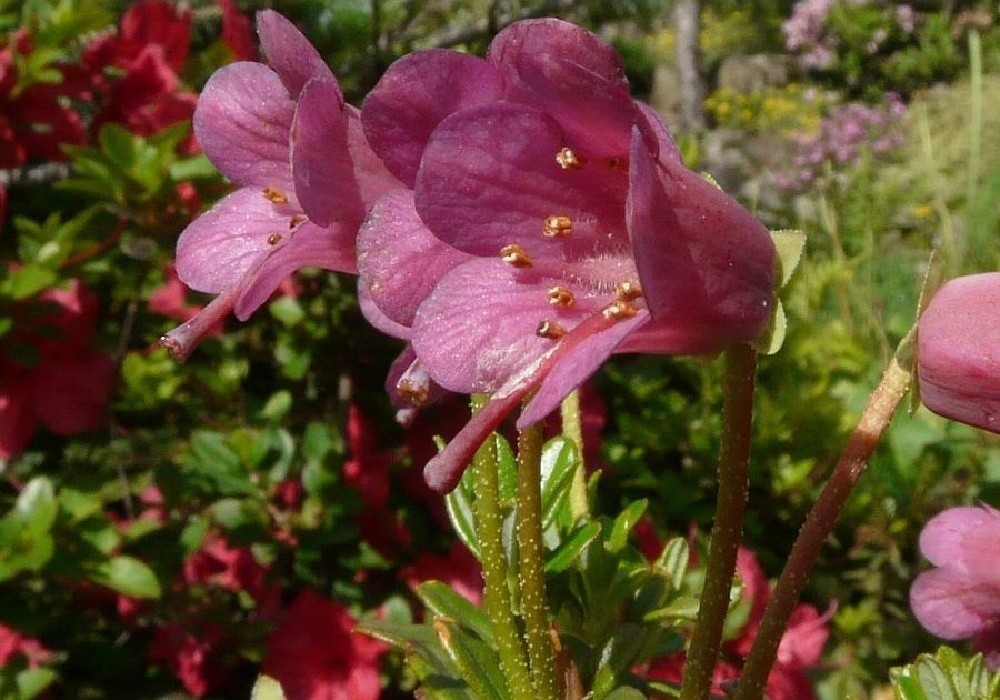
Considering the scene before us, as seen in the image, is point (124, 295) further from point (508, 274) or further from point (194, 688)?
Answer: point (508, 274)

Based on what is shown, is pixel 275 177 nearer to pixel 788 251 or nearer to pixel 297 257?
pixel 297 257

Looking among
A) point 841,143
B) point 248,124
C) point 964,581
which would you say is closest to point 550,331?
point 248,124

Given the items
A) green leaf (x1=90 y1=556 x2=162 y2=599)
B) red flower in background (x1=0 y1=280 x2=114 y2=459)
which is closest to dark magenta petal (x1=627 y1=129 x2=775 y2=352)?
green leaf (x1=90 y1=556 x2=162 y2=599)

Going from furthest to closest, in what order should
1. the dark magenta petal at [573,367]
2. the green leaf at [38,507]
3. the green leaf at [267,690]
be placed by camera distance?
1. the green leaf at [38,507]
2. the green leaf at [267,690]
3. the dark magenta petal at [573,367]

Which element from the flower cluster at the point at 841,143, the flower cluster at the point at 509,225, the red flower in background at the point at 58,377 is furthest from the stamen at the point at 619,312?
the flower cluster at the point at 841,143

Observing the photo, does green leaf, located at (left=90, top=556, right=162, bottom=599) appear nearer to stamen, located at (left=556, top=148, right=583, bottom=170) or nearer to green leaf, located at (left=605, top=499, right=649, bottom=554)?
green leaf, located at (left=605, top=499, right=649, bottom=554)

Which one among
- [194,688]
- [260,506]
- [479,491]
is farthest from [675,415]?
[479,491]

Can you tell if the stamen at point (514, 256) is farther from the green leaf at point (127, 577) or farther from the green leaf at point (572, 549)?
the green leaf at point (127, 577)
